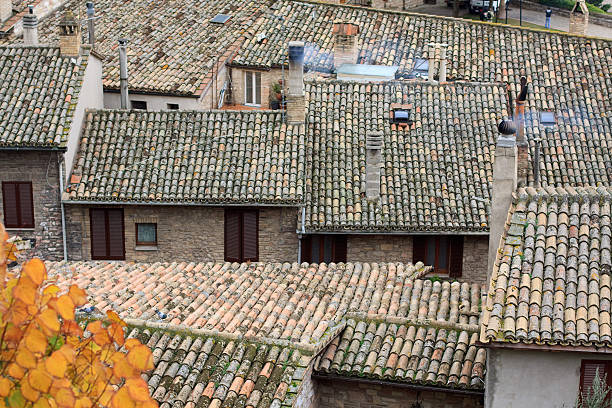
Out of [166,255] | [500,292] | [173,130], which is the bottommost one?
[166,255]

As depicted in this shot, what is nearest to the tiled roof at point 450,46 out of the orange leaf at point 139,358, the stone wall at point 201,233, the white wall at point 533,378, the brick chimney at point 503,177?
the stone wall at point 201,233

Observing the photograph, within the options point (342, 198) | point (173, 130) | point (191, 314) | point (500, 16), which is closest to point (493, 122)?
point (342, 198)

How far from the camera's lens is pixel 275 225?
926 inches

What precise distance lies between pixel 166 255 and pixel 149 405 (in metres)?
17.0

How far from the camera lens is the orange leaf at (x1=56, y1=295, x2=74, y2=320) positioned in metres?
6.37

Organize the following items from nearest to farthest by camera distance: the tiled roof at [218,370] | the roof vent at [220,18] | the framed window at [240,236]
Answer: the tiled roof at [218,370] → the framed window at [240,236] → the roof vent at [220,18]

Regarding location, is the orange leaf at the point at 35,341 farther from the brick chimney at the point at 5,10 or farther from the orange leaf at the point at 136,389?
the brick chimney at the point at 5,10

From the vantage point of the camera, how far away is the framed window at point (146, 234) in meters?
23.8

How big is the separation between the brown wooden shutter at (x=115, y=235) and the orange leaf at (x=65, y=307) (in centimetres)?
1763

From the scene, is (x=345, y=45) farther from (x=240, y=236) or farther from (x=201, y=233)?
(x=201, y=233)

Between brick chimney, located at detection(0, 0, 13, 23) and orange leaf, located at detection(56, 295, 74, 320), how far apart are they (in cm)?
3201

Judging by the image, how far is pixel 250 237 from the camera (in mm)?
23672

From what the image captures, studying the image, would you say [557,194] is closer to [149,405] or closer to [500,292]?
[500,292]

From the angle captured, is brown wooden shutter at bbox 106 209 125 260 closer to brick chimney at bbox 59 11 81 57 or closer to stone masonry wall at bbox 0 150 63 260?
stone masonry wall at bbox 0 150 63 260
